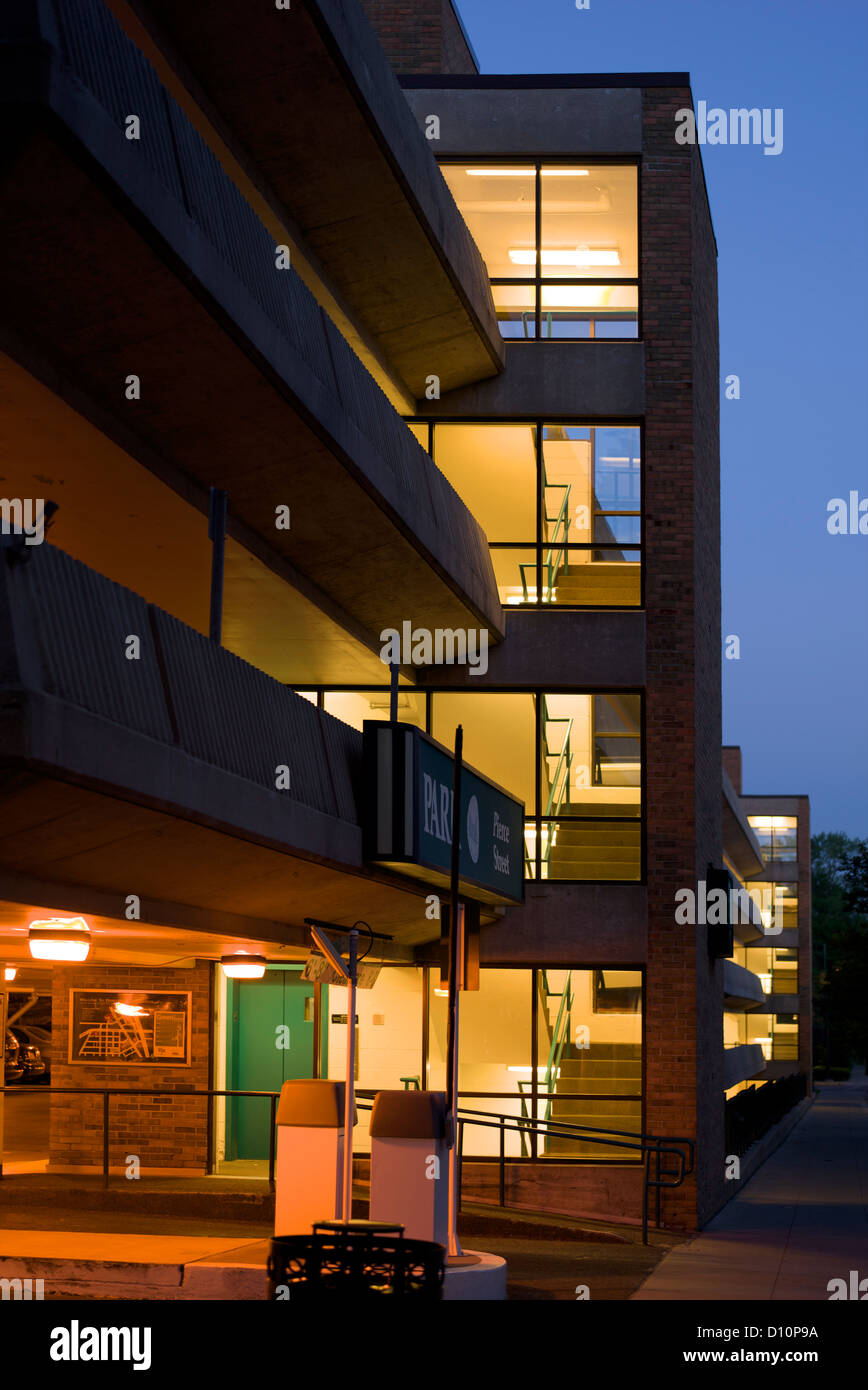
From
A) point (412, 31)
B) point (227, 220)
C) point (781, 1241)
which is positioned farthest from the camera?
point (412, 31)

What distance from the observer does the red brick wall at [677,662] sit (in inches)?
829

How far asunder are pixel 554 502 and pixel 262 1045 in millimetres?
8316

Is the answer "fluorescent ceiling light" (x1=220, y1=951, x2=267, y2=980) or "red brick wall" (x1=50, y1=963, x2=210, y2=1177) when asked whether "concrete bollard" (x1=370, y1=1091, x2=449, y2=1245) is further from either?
"red brick wall" (x1=50, y1=963, x2=210, y2=1177)

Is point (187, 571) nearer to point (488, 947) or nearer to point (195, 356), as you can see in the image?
point (195, 356)

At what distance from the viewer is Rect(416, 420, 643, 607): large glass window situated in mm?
22547

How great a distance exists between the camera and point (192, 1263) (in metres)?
13.3

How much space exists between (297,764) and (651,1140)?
9.41m

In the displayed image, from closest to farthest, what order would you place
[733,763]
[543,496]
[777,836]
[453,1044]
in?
[453,1044], [543,496], [733,763], [777,836]

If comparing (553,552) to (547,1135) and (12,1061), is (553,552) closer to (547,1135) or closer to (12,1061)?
(547,1135)

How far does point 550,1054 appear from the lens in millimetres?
21078

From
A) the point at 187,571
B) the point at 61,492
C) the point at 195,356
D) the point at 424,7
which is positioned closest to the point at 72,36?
the point at 195,356

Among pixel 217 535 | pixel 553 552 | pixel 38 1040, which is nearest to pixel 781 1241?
pixel 553 552

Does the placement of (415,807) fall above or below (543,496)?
below

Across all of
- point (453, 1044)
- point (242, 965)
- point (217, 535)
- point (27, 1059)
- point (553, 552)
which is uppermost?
point (553, 552)
